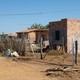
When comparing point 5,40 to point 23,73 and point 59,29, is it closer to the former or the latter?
point 59,29

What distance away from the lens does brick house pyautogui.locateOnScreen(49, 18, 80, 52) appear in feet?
109

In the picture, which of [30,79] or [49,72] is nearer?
[30,79]

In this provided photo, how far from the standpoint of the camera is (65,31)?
110 feet

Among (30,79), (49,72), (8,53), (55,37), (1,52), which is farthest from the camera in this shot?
(55,37)

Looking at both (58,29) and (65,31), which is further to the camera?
(58,29)

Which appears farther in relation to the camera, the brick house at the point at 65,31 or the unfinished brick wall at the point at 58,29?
the unfinished brick wall at the point at 58,29

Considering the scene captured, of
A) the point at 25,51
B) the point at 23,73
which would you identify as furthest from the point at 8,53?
the point at 23,73

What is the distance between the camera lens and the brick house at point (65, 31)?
33094 mm

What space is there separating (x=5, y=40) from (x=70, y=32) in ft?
26.5

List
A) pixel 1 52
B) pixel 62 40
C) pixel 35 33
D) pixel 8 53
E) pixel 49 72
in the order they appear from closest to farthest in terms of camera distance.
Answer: pixel 49 72
pixel 8 53
pixel 1 52
pixel 62 40
pixel 35 33

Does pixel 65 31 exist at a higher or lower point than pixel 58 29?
lower

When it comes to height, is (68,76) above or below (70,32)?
below

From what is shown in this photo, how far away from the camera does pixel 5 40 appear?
29.6 m

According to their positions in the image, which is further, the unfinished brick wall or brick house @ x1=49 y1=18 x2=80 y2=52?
the unfinished brick wall
